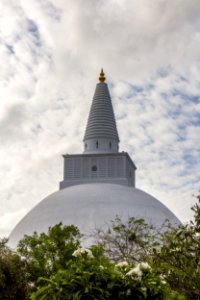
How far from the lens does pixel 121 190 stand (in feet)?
122

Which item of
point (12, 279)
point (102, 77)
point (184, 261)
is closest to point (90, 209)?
point (102, 77)

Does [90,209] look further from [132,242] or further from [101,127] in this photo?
[132,242]

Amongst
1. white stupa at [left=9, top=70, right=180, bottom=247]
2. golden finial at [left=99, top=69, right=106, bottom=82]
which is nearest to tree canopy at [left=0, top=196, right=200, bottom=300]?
white stupa at [left=9, top=70, right=180, bottom=247]

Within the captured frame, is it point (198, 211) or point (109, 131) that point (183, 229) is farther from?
point (109, 131)

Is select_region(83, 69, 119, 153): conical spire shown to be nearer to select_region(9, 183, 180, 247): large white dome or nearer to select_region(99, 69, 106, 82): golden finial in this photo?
select_region(99, 69, 106, 82): golden finial

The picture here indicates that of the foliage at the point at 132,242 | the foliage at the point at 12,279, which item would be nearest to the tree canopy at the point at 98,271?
the foliage at the point at 12,279

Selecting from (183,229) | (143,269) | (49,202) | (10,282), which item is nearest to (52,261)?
(10,282)

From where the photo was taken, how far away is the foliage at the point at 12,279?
52.6ft

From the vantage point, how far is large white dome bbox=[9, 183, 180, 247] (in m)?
33.8

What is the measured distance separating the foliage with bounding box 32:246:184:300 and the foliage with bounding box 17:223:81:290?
8453mm

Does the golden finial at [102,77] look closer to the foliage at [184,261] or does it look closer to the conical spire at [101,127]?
the conical spire at [101,127]

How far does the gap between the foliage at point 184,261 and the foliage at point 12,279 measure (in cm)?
613

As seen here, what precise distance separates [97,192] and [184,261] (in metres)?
25.4

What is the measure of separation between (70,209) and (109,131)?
1063cm
